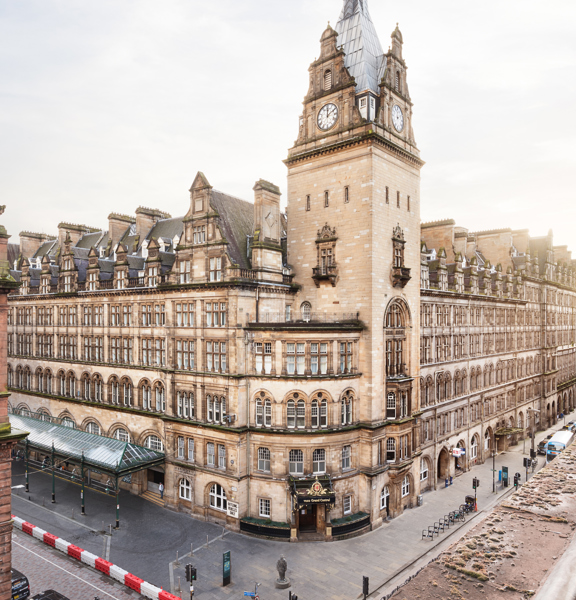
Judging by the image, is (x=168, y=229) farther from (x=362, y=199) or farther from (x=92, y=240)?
(x=362, y=199)

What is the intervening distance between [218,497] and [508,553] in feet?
93.9

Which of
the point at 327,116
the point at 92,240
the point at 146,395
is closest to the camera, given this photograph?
the point at 327,116

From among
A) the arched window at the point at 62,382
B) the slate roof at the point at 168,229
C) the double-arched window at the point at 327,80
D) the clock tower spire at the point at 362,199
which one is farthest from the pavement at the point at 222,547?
the double-arched window at the point at 327,80

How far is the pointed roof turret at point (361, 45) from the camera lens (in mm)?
40031

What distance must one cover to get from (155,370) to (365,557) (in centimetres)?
2395

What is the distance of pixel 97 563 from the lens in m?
29.6

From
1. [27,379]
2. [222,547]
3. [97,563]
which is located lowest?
[222,547]

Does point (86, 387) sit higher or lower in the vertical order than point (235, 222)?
lower

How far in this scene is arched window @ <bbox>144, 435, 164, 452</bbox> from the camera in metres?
43.2

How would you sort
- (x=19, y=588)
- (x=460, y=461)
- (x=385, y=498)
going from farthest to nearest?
(x=460, y=461)
(x=385, y=498)
(x=19, y=588)

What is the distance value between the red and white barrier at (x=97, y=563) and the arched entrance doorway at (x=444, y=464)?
32.2 metres

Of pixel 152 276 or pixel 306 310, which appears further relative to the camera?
pixel 152 276

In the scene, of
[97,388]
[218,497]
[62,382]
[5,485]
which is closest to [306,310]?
[218,497]

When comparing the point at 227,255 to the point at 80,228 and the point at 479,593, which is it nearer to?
the point at 479,593
